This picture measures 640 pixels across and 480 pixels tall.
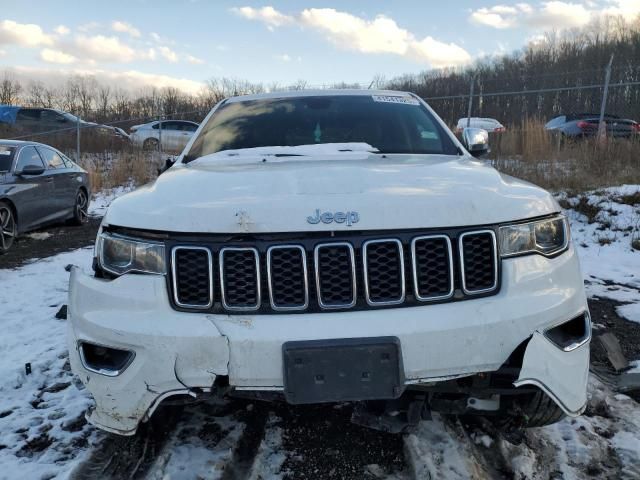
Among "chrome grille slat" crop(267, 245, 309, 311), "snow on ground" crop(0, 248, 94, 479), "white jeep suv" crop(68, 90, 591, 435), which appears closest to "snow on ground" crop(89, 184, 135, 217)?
"snow on ground" crop(0, 248, 94, 479)

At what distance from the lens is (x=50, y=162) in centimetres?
831

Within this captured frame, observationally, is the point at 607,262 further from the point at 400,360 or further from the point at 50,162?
the point at 50,162

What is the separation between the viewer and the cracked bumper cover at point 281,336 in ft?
5.73

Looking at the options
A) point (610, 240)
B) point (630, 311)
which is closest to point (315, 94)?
point (630, 311)

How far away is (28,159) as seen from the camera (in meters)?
7.53

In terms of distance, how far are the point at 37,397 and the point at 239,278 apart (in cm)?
172

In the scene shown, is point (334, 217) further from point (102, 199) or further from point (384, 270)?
point (102, 199)

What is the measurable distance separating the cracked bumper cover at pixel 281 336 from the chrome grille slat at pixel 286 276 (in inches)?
2.4

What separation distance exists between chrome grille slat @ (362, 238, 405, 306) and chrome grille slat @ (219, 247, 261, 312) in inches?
15.5

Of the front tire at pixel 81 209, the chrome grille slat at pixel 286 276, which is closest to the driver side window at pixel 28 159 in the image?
the front tire at pixel 81 209

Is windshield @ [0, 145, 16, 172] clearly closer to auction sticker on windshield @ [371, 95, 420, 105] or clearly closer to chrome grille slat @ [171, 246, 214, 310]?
auction sticker on windshield @ [371, 95, 420, 105]

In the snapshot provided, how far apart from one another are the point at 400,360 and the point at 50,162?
825cm

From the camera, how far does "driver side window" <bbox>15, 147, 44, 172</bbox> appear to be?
7251 millimetres

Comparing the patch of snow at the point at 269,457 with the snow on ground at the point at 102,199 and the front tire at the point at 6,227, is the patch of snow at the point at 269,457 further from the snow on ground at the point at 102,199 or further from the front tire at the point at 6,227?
the snow on ground at the point at 102,199
